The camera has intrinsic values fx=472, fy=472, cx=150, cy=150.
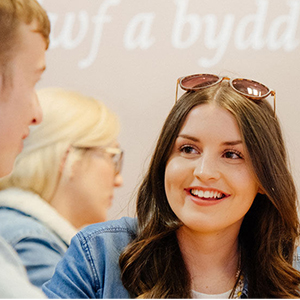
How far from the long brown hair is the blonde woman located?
32 centimetres

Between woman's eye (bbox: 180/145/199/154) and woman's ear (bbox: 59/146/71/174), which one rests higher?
woman's eye (bbox: 180/145/199/154)

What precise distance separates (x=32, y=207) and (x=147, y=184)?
0.46m

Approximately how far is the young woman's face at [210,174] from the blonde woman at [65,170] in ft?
1.57

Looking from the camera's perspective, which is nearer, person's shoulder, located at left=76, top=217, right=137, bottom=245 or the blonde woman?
person's shoulder, located at left=76, top=217, right=137, bottom=245

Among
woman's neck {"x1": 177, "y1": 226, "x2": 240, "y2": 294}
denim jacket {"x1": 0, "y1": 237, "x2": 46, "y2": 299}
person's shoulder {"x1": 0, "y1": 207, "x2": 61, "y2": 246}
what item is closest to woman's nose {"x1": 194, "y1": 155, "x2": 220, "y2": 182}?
woman's neck {"x1": 177, "y1": 226, "x2": 240, "y2": 294}

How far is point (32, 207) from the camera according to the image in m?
1.75

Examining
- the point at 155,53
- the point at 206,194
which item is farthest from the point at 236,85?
the point at 155,53

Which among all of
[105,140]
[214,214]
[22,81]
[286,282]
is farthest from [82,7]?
[286,282]

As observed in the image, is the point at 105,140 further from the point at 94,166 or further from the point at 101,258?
the point at 101,258

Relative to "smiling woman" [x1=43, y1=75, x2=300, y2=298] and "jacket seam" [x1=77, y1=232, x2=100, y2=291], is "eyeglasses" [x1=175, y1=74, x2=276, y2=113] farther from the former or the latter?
"jacket seam" [x1=77, y1=232, x2=100, y2=291]

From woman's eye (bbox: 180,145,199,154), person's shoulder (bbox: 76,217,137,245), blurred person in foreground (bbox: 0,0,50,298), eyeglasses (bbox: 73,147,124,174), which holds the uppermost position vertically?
blurred person in foreground (bbox: 0,0,50,298)

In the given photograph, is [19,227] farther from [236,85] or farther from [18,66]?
[236,85]

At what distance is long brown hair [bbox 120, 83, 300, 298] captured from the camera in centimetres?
146

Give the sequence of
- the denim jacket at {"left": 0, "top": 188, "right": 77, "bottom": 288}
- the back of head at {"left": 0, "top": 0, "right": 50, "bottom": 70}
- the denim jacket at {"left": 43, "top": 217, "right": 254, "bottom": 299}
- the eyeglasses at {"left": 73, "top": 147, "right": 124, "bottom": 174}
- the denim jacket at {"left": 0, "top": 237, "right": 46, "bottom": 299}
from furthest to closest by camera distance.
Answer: the eyeglasses at {"left": 73, "top": 147, "right": 124, "bottom": 174}
the denim jacket at {"left": 0, "top": 188, "right": 77, "bottom": 288}
the denim jacket at {"left": 43, "top": 217, "right": 254, "bottom": 299}
the back of head at {"left": 0, "top": 0, "right": 50, "bottom": 70}
the denim jacket at {"left": 0, "top": 237, "right": 46, "bottom": 299}
